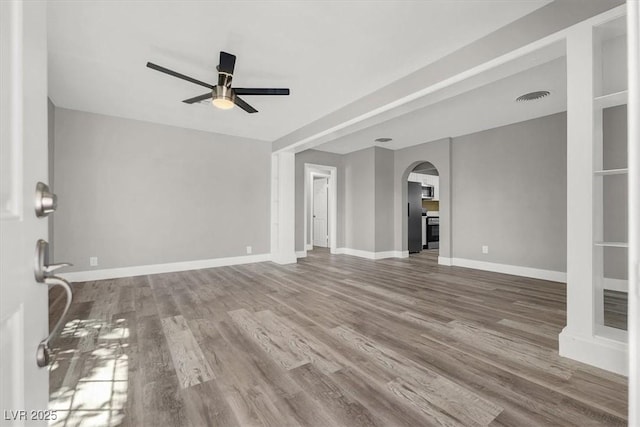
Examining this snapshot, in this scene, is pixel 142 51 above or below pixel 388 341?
above

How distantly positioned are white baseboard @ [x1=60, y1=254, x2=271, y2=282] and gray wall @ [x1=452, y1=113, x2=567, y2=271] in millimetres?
4086

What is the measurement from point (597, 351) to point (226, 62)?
3415mm

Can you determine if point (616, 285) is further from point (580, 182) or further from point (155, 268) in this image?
point (155, 268)

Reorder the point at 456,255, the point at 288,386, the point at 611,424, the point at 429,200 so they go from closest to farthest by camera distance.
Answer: the point at 611,424
the point at 288,386
the point at 456,255
the point at 429,200

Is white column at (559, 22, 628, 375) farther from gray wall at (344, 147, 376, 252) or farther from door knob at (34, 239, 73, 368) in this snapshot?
gray wall at (344, 147, 376, 252)

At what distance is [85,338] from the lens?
2.09 metres

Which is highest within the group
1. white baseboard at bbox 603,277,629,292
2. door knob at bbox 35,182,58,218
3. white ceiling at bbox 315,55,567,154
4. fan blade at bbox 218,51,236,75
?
white ceiling at bbox 315,55,567,154

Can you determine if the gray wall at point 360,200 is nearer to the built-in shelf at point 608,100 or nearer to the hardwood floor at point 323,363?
the hardwood floor at point 323,363

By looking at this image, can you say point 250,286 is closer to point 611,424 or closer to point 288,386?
point 288,386

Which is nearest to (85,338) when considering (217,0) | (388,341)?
(388,341)

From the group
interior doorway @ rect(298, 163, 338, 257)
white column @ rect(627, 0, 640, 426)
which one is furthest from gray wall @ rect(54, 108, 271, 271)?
white column @ rect(627, 0, 640, 426)

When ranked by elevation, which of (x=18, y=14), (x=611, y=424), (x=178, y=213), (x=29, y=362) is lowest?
(x=611, y=424)

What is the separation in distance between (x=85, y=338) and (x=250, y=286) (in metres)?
1.77

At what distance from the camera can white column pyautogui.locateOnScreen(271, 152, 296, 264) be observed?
5.41m
